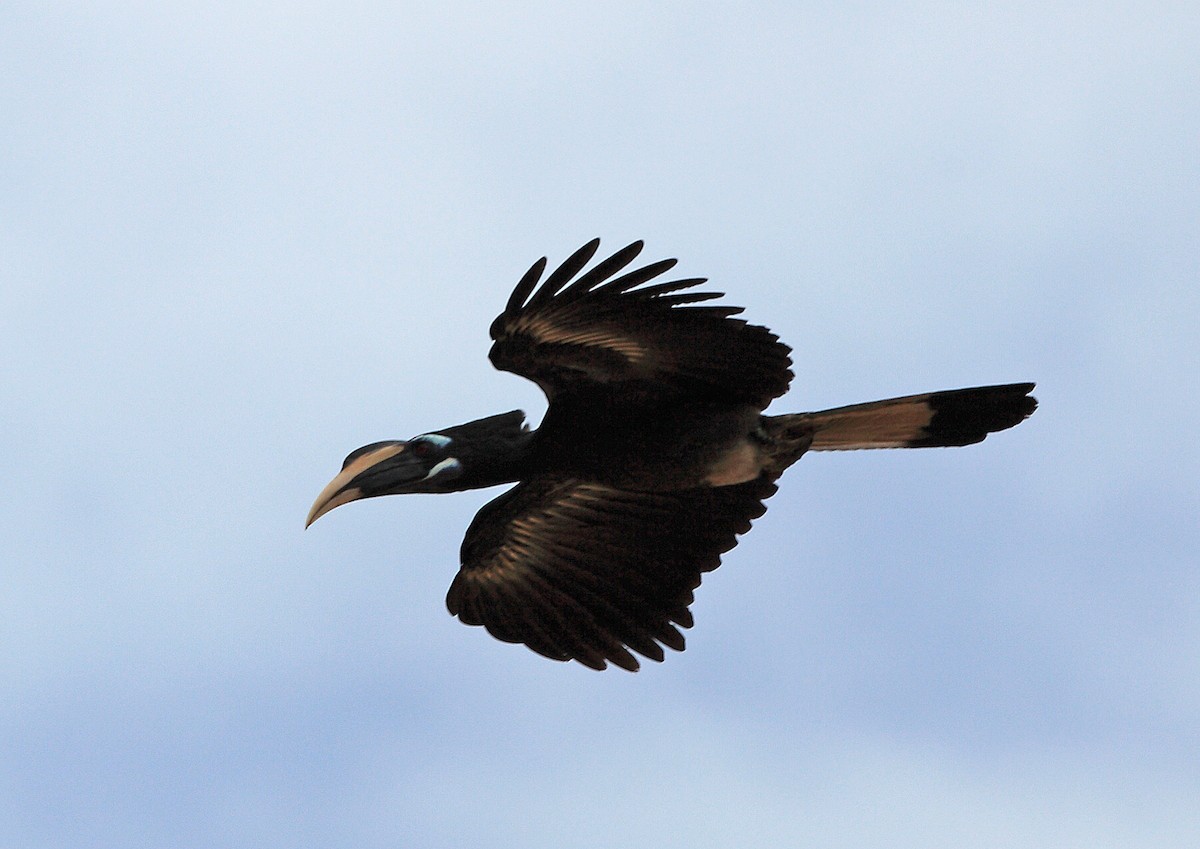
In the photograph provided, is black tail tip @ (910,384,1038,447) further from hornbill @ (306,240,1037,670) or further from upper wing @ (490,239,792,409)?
upper wing @ (490,239,792,409)

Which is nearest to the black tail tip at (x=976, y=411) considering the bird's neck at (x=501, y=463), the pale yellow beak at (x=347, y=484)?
the bird's neck at (x=501, y=463)

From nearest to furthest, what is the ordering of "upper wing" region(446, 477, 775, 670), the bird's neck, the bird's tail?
the bird's tail < the bird's neck < "upper wing" region(446, 477, 775, 670)

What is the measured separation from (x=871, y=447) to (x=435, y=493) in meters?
2.06

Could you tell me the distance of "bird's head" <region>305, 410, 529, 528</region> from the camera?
27.4 ft

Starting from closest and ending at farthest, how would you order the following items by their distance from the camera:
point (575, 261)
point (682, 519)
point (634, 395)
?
point (575, 261) < point (634, 395) < point (682, 519)

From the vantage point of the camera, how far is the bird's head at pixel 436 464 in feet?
27.4

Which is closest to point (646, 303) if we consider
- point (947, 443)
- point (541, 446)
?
point (541, 446)

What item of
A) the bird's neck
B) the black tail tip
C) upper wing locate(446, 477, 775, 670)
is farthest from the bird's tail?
the bird's neck

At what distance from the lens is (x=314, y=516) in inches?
328

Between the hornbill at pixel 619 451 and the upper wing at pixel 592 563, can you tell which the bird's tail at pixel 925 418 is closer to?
the hornbill at pixel 619 451

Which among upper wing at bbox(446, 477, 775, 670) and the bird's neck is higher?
the bird's neck

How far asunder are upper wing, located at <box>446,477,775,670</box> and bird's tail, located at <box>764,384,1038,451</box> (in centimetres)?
41

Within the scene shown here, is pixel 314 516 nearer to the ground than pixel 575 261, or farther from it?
nearer to the ground

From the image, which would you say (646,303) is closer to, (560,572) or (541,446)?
(541,446)
